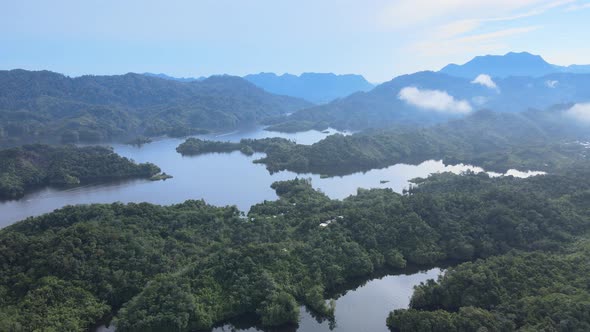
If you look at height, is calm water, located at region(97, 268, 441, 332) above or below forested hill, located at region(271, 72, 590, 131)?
below

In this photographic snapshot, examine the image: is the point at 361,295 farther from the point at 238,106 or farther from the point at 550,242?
the point at 238,106

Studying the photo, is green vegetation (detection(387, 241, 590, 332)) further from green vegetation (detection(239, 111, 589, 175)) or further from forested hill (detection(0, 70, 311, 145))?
forested hill (detection(0, 70, 311, 145))

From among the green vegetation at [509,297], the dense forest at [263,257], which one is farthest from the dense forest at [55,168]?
the green vegetation at [509,297]

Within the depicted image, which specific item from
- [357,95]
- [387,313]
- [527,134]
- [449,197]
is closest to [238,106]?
[357,95]

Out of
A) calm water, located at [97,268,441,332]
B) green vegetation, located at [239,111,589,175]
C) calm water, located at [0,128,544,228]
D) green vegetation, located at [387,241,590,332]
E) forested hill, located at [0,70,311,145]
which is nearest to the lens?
green vegetation, located at [387,241,590,332]

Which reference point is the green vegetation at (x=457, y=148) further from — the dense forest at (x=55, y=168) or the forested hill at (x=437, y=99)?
the forested hill at (x=437, y=99)

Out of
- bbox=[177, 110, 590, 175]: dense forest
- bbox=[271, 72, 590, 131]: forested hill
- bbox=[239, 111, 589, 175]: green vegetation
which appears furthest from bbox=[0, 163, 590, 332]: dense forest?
bbox=[271, 72, 590, 131]: forested hill
